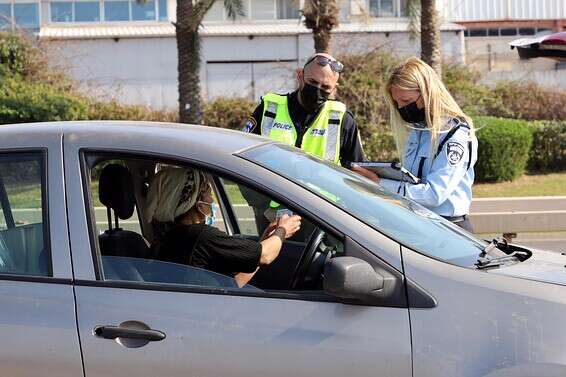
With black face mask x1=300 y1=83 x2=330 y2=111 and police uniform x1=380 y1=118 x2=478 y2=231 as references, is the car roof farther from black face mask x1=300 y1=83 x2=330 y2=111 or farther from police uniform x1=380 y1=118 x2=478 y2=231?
black face mask x1=300 y1=83 x2=330 y2=111

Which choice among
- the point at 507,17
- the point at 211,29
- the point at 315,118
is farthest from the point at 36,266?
the point at 507,17

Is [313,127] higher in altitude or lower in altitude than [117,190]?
higher

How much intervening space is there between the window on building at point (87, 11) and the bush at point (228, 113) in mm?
17536

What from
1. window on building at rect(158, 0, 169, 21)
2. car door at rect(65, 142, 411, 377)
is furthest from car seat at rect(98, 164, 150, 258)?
window on building at rect(158, 0, 169, 21)

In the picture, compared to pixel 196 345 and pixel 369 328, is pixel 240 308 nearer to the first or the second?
pixel 196 345

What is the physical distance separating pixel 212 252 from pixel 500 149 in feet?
47.6

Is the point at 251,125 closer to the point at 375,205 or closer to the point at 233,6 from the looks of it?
the point at 375,205

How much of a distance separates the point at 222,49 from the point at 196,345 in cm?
3203

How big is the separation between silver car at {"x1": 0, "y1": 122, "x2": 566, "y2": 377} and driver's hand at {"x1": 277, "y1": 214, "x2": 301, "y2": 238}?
0.48ft

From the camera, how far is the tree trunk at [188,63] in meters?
17.3

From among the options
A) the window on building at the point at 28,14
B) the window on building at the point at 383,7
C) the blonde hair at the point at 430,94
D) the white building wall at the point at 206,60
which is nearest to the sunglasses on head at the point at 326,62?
the blonde hair at the point at 430,94

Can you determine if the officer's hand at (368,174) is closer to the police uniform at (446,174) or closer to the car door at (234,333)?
the police uniform at (446,174)

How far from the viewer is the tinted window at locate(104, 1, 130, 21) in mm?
36188

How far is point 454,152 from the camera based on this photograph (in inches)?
171
